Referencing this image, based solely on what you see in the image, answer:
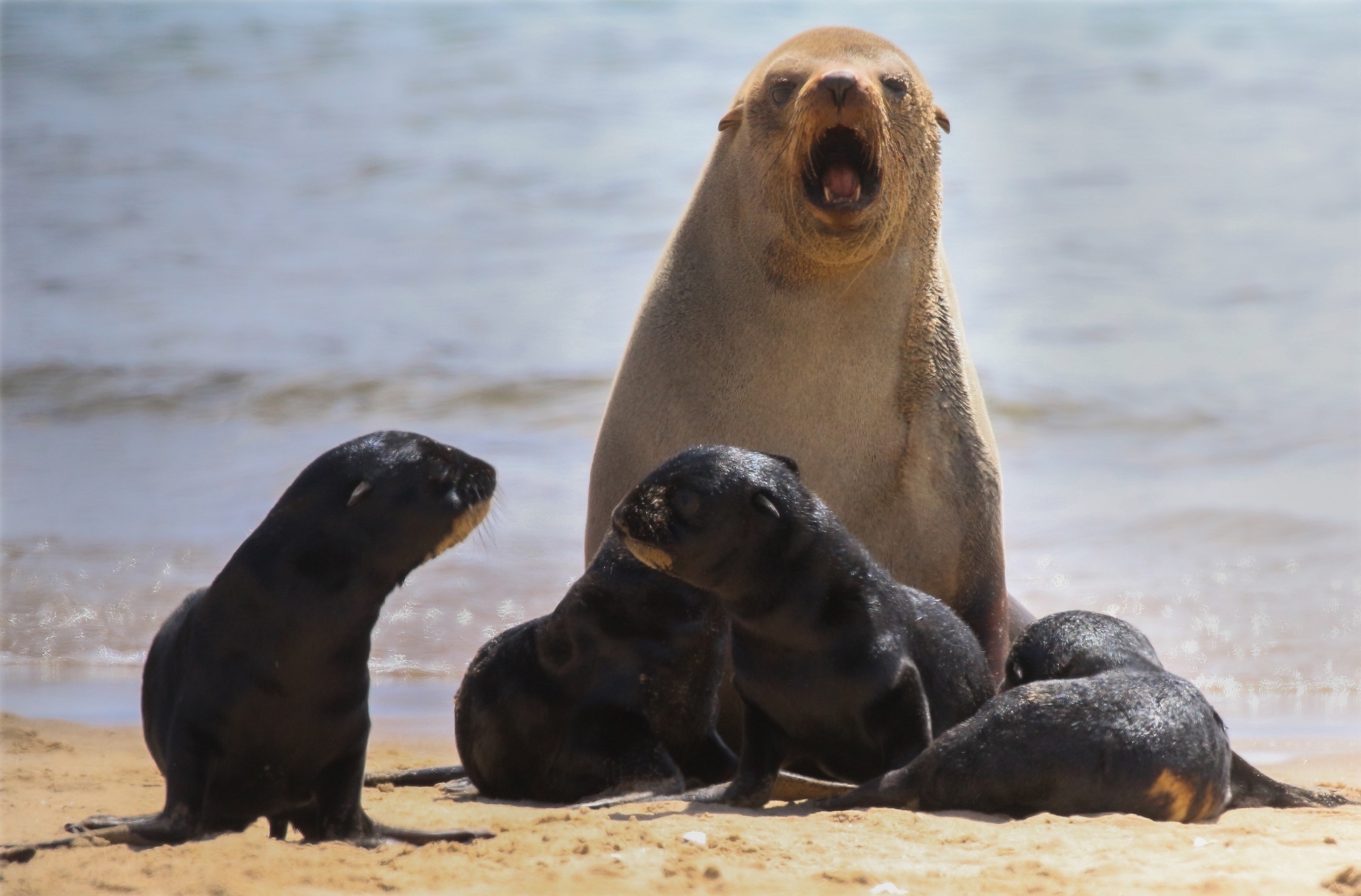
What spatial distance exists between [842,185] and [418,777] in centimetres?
228

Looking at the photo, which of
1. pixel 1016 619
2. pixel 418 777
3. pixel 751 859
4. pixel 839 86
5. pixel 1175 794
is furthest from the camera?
pixel 1016 619

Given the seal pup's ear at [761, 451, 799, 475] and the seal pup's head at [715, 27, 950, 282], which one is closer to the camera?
the seal pup's ear at [761, 451, 799, 475]

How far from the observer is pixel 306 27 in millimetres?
27969

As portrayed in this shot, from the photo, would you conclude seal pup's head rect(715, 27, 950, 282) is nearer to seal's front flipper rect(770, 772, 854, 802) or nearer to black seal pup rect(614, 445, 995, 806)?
black seal pup rect(614, 445, 995, 806)

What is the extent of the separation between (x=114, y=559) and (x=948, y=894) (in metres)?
6.65

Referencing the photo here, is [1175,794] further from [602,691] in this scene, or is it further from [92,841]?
[92,841]

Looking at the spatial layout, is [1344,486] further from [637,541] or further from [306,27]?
[306,27]

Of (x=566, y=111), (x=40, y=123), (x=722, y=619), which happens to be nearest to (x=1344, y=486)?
(x=722, y=619)

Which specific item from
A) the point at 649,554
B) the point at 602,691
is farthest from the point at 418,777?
the point at 649,554

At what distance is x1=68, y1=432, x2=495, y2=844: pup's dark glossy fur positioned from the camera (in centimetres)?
396

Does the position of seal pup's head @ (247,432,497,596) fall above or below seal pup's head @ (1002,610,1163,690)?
above

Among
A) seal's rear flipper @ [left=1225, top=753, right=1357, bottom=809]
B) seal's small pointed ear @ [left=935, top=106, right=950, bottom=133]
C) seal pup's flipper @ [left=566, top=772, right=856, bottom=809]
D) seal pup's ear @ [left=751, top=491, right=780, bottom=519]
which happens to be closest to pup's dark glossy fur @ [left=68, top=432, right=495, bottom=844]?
seal pup's flipper @ [left=566, top=772, right=856, bottom=809]

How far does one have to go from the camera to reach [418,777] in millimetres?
5332

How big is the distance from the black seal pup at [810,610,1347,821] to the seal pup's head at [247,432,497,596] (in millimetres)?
1162
